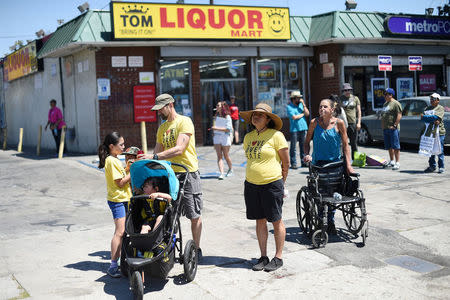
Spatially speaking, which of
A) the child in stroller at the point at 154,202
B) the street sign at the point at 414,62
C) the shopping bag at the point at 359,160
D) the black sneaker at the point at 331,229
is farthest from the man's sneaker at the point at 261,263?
the street sign at the point at 414,62

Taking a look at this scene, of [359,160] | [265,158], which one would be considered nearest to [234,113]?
[359,160]

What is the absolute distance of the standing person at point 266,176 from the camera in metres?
5.53

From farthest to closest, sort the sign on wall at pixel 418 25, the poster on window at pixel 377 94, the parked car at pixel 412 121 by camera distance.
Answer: the poster on window at pixel 377 94 → the sign on wall at pixel 418 25 → the parked car at pixel 412 121

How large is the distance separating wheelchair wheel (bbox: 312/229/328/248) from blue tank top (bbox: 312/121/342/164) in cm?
100

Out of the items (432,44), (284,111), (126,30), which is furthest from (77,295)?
(432,44)

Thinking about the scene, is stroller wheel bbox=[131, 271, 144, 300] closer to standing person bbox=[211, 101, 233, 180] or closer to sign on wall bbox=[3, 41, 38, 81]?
standing person bbox=[211, 101, 233, 180]

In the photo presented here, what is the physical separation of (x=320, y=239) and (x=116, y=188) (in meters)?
2.55

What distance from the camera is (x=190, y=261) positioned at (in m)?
5.30

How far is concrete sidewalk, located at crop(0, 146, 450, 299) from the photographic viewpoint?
5.06 m

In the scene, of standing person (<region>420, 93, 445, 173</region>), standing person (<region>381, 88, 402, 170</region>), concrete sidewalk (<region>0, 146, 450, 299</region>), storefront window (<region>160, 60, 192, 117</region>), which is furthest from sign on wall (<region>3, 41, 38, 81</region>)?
standing person (<region>420, 93, 445, 173</region>)

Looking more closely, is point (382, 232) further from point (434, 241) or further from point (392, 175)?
point (392, 175)

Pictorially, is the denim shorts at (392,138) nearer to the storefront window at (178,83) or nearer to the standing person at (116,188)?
the storefront window at (178,83)

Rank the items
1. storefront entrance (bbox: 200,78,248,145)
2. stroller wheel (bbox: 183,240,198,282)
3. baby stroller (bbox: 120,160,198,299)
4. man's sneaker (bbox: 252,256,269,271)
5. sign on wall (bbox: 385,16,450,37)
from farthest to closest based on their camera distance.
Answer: sign on wall (bbox: 385,16,450,37)
storefront entrance (bbox: 200,78,248,145)
man's sneaker (bbox: 252,256,269,271)
stroller wheel (bbox: 183,240,198,282)
baby stroller (bbox: 120,160,198,299)

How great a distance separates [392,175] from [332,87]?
9007 mm
